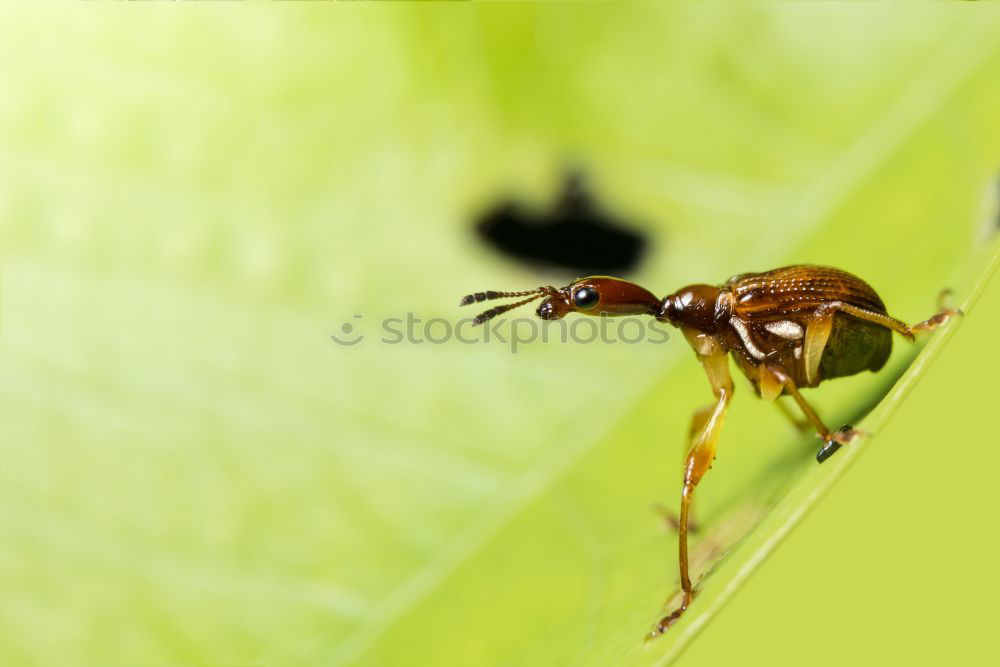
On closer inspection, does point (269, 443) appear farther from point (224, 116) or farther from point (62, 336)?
point (224, 116)

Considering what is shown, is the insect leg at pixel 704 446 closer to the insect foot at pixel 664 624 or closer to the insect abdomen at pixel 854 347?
the insect foot at pixel 664 624

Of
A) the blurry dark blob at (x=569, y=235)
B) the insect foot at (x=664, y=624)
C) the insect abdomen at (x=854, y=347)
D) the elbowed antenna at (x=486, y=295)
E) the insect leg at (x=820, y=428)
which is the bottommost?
the insect foot at (x=664, y=624)

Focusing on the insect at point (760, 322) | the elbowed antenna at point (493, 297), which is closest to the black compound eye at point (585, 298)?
the insect at point (760, 322)

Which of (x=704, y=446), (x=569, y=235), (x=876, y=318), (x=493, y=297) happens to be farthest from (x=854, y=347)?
(x=493, y=297)

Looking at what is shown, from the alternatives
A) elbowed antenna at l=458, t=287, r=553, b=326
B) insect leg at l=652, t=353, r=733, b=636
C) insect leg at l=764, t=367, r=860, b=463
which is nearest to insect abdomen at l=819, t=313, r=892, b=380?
insect leg at l=764, t=367, r=860, b=463

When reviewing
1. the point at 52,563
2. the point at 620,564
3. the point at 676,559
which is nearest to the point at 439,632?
the point at 620,564

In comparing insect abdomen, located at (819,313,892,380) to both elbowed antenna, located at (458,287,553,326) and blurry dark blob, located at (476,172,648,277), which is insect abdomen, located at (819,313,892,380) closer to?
blurry dark blob, located at (476,172,648,277)
